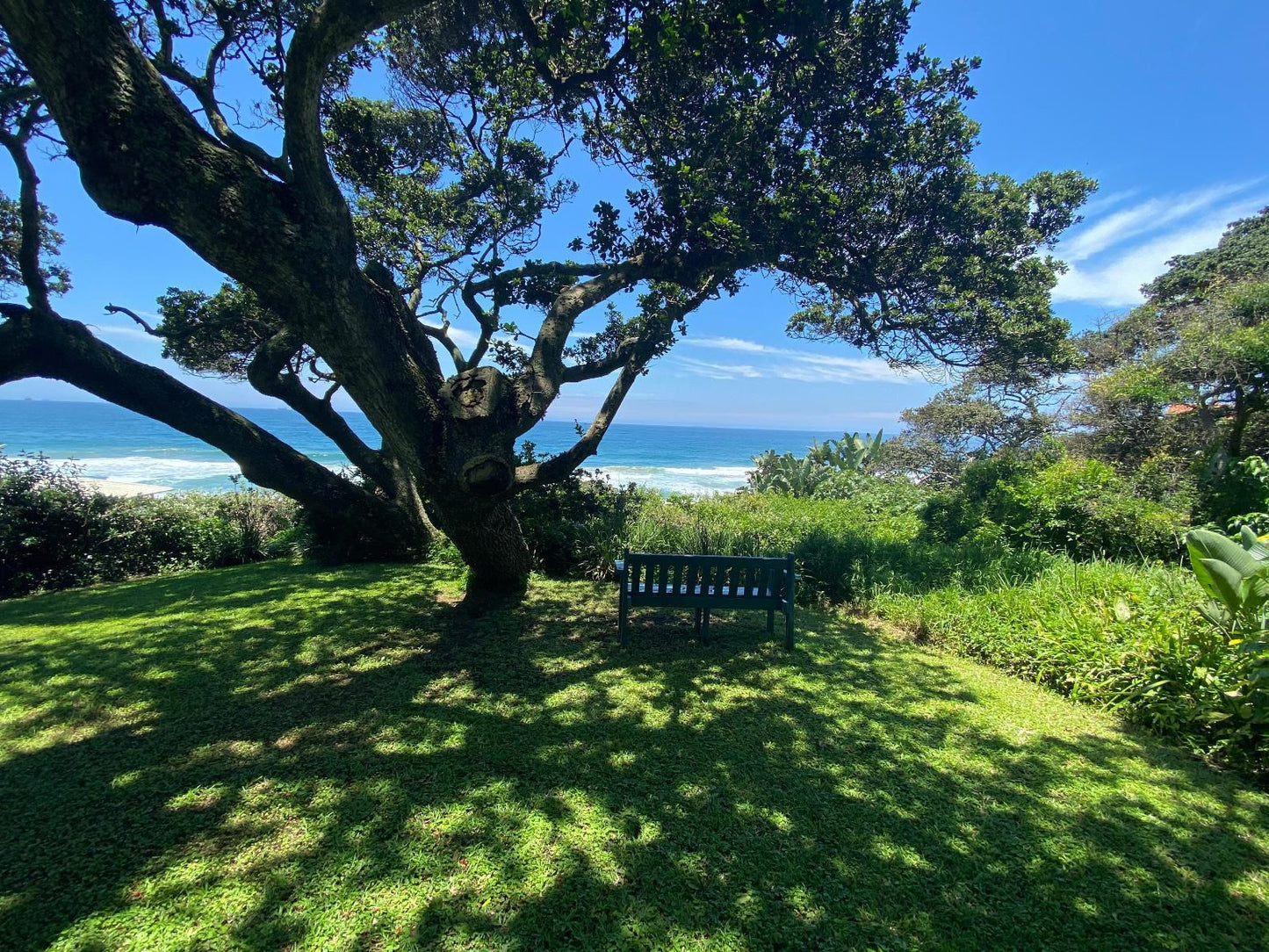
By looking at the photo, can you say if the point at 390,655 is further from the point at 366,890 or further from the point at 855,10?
the point at 855,10

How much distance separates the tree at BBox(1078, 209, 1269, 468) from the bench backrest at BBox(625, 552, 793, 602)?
27.9ft

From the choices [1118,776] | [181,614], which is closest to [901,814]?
[1118,776]

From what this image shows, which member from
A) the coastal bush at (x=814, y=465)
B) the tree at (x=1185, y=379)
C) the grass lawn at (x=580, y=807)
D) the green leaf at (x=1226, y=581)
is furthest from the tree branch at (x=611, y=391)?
the coastal bush at (x=814, y=465)

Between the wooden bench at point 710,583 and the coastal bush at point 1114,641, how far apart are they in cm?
186

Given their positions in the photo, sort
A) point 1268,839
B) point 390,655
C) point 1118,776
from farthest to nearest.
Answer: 1. point 390,655
2. point 1118,776
3. point 1268,839

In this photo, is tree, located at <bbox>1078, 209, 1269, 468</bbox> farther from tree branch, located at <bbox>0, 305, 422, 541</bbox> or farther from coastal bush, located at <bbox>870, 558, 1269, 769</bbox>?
tree branch, located at <bbox>0, 305, 422, 541</bbox>

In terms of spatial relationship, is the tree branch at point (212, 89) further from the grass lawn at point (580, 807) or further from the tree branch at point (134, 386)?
the grass lawn at point (580, 807)

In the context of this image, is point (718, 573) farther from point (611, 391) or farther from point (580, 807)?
point (611, 391)

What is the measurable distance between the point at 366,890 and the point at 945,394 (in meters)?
21.0

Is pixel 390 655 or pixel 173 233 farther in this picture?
pixel 390 655

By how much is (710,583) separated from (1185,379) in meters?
9.79

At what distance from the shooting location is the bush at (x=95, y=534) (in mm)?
7164

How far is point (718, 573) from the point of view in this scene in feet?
16.8

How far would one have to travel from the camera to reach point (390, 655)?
4.62 meters
